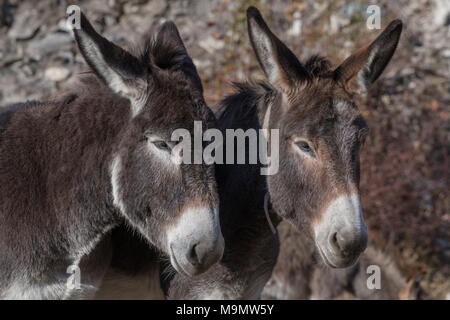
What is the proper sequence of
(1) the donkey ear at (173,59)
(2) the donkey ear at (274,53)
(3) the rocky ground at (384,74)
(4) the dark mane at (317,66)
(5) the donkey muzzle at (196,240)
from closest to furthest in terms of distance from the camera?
(5) the donkey muzzle at (196,240) < (1) the donkey ear at (173,59) < (2) the donkey ear at (274,53) < (4) the dark mane at (317,66) < (3) the rocky ground at (384,74)

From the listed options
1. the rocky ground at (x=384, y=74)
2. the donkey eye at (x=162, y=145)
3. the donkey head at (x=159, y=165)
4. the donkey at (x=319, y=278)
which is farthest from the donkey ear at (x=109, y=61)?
the rocky ground at (x=384, y=74)

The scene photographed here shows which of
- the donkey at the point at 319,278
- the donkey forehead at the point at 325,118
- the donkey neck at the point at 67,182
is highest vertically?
the donkey forehead at the point at 325,118

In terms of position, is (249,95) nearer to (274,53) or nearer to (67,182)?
(274,53)

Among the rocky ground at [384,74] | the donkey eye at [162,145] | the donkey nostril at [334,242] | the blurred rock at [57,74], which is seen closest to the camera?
the donkey eye at [162,145]

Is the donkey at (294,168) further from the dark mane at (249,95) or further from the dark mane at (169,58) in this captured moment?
the dark mane at (169,58)

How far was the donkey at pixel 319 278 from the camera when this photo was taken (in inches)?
236

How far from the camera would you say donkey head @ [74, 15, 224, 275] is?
118 inches

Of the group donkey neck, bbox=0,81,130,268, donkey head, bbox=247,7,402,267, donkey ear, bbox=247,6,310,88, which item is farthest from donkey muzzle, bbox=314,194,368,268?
donkey neck, bbox=0,81,130,268

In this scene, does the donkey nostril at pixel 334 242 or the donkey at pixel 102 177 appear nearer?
the donkey at pixel 102 177

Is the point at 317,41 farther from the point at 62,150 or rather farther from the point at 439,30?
the point at 62,150

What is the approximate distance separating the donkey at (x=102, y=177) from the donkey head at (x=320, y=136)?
52cm

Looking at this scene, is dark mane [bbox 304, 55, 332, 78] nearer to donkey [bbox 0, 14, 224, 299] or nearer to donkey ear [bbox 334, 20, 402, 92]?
donkey ear [bbox 334, 20, 402, 92]

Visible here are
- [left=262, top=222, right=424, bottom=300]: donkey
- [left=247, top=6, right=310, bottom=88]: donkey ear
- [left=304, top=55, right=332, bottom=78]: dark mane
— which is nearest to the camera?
[left=247, top=6, right=310, bottom=88]: donkey ear

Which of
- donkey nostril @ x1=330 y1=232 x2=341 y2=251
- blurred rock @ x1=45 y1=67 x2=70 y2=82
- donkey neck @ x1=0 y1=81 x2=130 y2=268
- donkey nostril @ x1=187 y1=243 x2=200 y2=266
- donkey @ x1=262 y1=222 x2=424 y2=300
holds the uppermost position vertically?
donkey neck @ x1=0 y1=81 x2=130 y2=268
